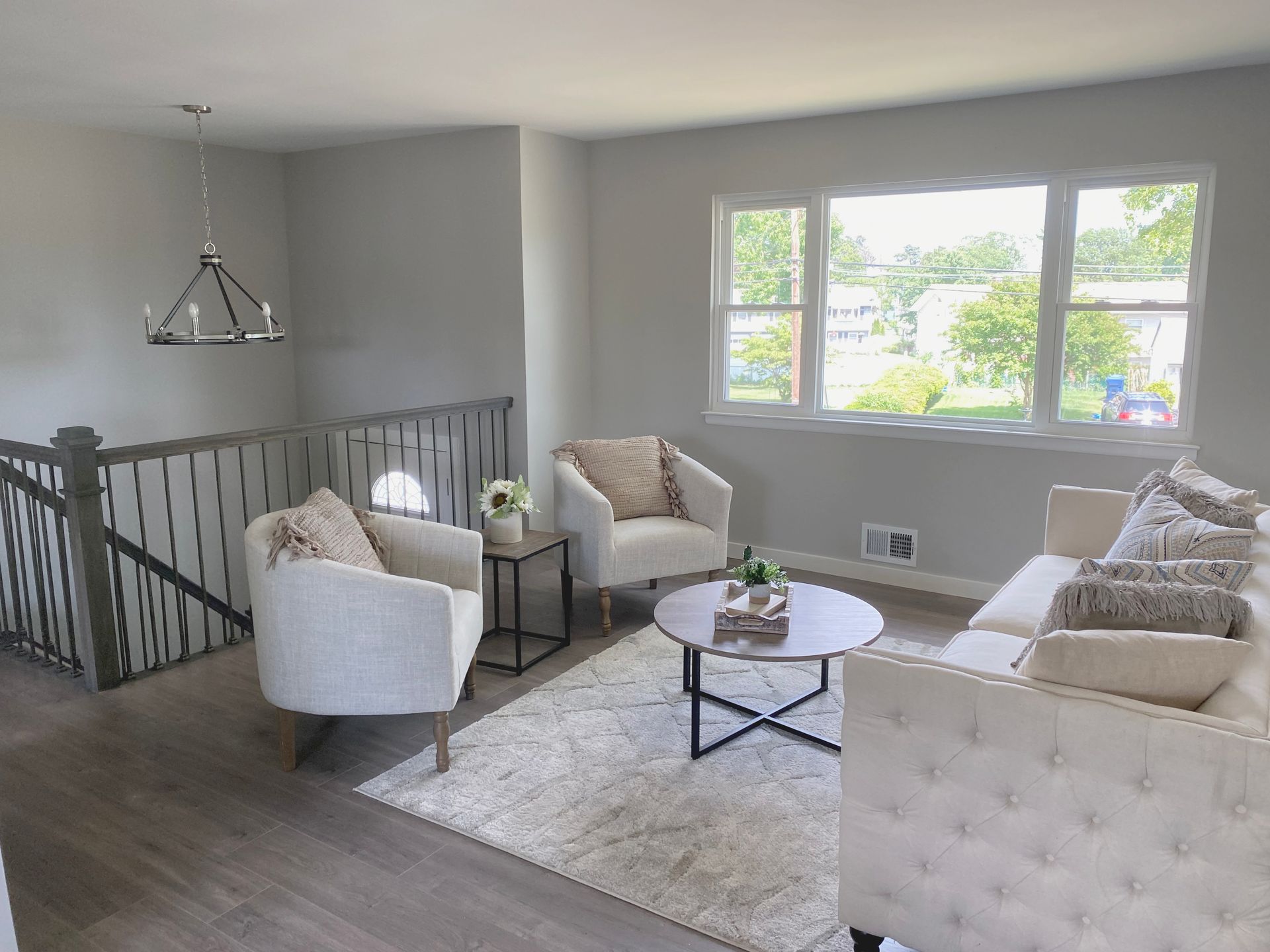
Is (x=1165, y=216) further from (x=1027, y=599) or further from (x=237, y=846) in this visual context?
(x=237, y=846)

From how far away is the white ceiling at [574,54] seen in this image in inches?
122

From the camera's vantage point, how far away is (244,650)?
13.5 ft

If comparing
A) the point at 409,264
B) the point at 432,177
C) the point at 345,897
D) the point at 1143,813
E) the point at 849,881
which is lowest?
the point at 345,897

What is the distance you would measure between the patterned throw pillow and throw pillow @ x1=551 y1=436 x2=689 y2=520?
8.65 feet

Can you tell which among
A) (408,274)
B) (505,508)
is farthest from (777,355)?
(408,274)

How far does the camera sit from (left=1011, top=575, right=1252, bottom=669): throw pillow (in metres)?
2.02

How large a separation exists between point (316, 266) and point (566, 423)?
2096 millimetres

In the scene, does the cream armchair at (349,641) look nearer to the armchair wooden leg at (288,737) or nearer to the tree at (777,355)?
the armchair wooden leg at (288,737)

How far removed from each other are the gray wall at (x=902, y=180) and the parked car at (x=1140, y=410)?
16 cm

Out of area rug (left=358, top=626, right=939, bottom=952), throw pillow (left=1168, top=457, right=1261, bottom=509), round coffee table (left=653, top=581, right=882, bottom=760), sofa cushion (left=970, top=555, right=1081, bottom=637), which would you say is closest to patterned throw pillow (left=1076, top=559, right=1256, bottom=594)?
sofa cushion (left=970, top=555, right=1081, bottom=637)

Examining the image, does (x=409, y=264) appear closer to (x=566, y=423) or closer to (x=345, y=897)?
(x=566, y=423)

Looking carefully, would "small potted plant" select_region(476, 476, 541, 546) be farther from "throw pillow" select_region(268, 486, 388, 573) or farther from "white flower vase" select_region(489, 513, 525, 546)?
"throw pillow" select_region(268, 486, 388, 573)

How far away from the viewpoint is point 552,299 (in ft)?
18.3

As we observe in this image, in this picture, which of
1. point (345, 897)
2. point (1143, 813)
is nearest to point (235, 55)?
point (345, 897)
